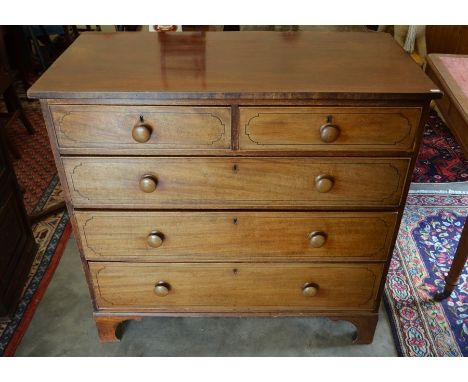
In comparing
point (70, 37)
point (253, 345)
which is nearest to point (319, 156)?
point (253, 345)

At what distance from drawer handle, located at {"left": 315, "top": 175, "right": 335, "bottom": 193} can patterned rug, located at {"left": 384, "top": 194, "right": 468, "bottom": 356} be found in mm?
879

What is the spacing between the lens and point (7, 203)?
6.64ft

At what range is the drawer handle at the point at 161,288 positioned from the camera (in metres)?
1.73

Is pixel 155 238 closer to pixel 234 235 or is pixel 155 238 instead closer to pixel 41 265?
pixel 234 235

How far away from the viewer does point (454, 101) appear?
1.74 metres

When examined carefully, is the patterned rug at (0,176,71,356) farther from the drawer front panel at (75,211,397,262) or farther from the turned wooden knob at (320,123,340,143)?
the turned wooden knob at (320,123,340,143)

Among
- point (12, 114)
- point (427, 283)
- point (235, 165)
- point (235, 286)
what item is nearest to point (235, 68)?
point (235, 165)

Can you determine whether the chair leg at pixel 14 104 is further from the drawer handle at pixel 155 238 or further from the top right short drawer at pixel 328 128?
the top right short drawer at pixel 328 128

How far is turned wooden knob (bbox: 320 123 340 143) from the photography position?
4.39ft

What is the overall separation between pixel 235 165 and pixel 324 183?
0.94 ft

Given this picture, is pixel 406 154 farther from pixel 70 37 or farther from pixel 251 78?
pixel 70 37

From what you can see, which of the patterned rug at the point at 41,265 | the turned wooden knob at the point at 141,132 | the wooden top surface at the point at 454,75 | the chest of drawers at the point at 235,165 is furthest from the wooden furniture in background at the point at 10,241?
the wooden top surface at the point at 454,75
